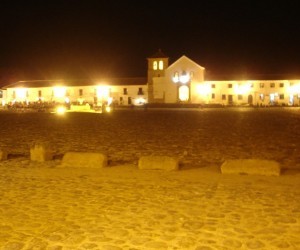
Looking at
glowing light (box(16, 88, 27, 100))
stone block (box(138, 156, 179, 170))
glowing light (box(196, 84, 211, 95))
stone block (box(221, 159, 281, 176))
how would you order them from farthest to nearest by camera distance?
glowing light (box(16, 88, 27, 100)), glowing light (box(196, 84, 211, 95)), stone block (box(138, 156, 179, 170)), stone block (box(221, 159, 281, 176))

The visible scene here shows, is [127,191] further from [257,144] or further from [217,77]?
[217,77]

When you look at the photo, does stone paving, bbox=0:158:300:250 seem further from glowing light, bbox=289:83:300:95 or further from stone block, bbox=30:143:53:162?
glowing light, bbox=289:83:300:95

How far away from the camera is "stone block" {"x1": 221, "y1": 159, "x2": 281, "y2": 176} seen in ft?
31.7

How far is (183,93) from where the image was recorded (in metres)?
83.2

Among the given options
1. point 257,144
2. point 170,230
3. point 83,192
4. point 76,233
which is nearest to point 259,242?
point 170,230

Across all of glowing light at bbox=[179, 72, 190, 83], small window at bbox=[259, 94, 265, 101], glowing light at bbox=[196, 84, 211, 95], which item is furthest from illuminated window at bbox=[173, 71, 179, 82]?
small window at bbox=[259, 94, 265, 101]

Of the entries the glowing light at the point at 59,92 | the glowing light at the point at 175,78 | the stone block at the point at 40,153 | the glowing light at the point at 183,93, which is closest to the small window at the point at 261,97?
the glowing light at the point at 183,93

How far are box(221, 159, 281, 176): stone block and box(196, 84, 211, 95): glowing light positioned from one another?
73.2 meters

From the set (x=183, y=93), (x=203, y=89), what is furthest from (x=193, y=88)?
(x=183, y=93)

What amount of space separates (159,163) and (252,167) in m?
2.15

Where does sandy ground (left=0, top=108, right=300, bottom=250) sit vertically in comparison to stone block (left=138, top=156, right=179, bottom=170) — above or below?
below

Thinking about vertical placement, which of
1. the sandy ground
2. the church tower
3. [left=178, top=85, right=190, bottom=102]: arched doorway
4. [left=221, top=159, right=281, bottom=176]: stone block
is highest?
the church tower

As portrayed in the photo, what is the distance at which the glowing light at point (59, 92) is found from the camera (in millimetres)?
92081

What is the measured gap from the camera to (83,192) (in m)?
8.16
